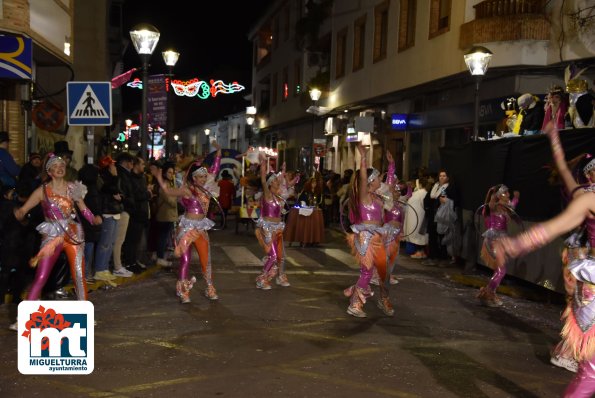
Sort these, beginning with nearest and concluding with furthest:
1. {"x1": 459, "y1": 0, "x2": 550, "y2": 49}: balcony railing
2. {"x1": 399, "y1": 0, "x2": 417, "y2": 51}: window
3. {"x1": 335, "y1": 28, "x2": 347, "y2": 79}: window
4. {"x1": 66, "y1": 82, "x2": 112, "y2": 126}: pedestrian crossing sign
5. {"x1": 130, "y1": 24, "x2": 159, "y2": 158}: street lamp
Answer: {"x1": 66, "y1": 82, "x2": 112, "y2": 126}: pedestrian crossing sign, {"x1": 130, "y1": 24, "x2": 159, "y2": 158}: street lamp, {"x1": 459, "y1": 0, "x2": 550, "y2": 49}: balcony railing, {"x1": 399, "y1": 0, "x2": 417, "y2": 51}: window, {"x1": 335, "y1": 28, "x2": 347, "y2": 79}: window

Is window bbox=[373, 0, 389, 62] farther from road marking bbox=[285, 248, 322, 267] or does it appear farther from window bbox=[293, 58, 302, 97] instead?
window bbox=[293, 58, 302, 97]

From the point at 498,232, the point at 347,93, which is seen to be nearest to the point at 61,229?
the point at 498,232

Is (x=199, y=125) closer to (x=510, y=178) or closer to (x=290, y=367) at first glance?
(x=510, y=178)

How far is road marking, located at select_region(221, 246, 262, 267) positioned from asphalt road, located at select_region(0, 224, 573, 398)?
205cm

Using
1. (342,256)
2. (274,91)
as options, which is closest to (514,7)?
(342,256)

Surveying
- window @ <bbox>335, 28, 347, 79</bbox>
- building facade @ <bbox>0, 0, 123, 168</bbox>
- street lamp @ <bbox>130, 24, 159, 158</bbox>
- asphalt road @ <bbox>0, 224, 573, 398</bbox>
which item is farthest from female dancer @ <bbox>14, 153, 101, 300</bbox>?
window @ <bbox>335, 28, 347, 79</bbox>

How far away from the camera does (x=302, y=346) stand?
263 inches

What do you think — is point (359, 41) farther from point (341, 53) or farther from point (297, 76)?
point (297, 76)

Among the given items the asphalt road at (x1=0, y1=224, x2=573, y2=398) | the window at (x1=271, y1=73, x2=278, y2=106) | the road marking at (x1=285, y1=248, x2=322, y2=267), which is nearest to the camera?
the asphalt road at (x1=0, y1=224, x2=573, y2=398)

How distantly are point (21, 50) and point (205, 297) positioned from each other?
6.13 meters

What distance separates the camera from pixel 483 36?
16.5 m

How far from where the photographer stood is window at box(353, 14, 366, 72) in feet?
85.9

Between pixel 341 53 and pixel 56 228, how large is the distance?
2365cm

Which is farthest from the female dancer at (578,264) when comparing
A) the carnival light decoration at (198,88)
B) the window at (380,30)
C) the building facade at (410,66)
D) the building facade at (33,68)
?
the window at (380,30)
